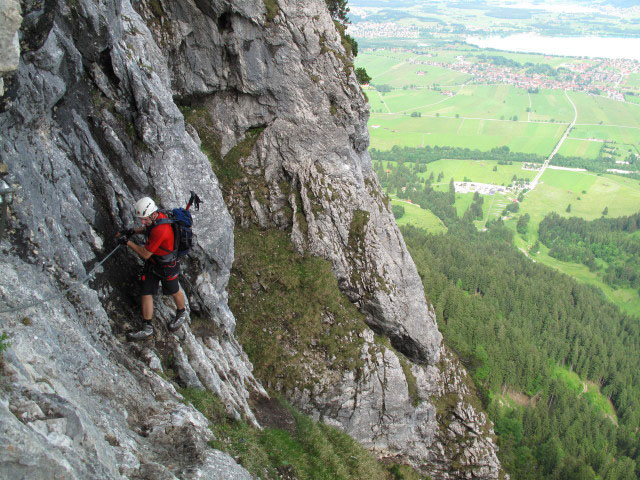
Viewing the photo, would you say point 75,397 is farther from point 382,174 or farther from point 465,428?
point 382,174

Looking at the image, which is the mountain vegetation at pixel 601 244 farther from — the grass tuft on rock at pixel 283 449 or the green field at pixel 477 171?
the grass tuft on rock at pixel 283 449

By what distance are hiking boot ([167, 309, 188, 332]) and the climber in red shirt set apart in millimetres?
499

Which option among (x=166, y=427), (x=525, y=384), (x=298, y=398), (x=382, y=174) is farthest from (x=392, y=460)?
(x=382, y=174)

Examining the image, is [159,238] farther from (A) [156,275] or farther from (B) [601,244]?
(B) [601,244]

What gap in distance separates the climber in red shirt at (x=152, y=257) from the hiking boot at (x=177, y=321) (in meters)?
0.50

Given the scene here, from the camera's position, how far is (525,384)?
64750mm

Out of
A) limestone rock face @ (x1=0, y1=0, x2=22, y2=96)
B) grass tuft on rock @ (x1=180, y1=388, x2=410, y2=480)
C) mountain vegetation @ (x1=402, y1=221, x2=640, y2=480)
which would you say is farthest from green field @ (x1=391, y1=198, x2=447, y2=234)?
limestone rock face @ (x1=0, y1=0, x2=22, y2=96)

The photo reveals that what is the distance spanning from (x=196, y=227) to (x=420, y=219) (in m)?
129

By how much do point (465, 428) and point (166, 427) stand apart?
2335cm

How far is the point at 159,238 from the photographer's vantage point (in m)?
11.8

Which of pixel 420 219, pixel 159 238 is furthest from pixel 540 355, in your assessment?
pixel 420 219

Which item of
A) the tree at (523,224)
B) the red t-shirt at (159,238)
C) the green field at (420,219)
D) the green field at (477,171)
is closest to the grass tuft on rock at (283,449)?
the red t-shirt at (159,238)

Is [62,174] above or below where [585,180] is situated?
above

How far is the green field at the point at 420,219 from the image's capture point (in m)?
135
